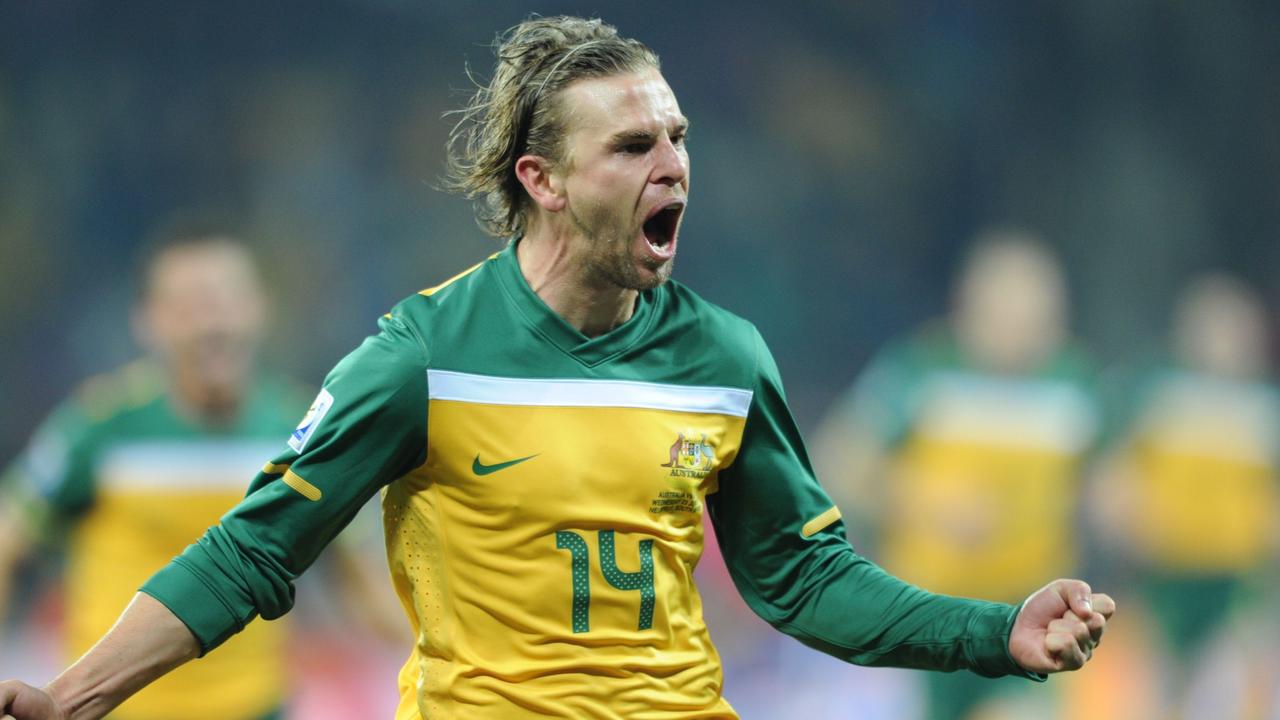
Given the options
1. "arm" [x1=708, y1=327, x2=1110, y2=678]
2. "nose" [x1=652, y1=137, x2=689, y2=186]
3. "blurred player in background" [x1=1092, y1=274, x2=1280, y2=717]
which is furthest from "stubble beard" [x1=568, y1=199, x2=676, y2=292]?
"blurred player in background" [x1=1092, y1=274, x2=1280, y2=717]

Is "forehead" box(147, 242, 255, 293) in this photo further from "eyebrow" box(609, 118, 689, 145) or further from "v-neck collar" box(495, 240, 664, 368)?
"eyebrow" box(609, 118, 689, 145)

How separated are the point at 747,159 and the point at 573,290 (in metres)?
7.31

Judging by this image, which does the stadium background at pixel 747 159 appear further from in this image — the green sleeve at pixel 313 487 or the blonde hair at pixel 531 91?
the green sleeve at pixel 313 487

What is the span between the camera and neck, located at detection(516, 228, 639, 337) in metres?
→ 2.85

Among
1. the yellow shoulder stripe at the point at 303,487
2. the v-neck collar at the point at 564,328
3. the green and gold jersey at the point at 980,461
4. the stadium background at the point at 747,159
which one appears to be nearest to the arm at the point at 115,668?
the yellow shoulder stripe at the point at 303,487

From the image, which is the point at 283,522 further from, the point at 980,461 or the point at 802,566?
the point at 980,461

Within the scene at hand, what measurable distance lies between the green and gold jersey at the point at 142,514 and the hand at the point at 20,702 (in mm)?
2737

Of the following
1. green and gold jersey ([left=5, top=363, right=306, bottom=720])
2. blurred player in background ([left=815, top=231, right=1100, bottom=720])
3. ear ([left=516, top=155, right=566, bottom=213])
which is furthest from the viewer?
blurred player in background ([left=815, top=231, right=1100, bottom=720])

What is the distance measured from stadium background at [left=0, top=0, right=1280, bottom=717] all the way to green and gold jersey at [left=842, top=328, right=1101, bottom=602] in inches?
46.2

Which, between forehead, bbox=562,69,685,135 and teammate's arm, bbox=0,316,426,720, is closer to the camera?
teammate's arm, bbox=0,316,426,720

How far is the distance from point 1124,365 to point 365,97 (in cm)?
527

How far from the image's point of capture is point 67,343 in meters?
8.76

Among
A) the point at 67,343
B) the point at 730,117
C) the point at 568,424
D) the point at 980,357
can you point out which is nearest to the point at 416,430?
the point at 568,424

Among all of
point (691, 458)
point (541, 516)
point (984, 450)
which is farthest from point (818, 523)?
point (984, 450)
